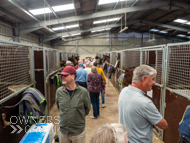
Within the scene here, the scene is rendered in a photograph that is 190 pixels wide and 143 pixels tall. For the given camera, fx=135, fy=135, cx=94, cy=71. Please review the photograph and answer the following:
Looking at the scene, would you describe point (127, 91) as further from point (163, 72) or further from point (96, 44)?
point (96, 44)

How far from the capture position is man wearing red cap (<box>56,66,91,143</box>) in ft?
5.79

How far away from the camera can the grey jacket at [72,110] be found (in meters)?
1.76

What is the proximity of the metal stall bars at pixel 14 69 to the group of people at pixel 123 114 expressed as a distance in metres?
0.74

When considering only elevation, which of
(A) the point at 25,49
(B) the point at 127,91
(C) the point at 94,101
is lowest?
(C) the point at 94,101

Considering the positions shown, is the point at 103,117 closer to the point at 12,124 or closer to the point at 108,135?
the point at 12,124

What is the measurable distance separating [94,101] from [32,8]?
17.6 feet

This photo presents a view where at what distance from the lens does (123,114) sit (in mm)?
1416

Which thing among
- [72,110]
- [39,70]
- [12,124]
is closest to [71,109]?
[72,110]

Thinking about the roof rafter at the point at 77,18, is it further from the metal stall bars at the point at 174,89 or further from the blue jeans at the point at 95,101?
the metal stall bars at the point at 174,89

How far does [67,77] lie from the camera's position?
5.96 feet

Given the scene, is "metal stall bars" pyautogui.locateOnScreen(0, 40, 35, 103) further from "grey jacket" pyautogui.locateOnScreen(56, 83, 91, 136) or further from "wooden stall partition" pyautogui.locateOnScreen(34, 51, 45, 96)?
"wooden stall partition" pyautogui.locateOnScreen(34, 51, 45, 96)

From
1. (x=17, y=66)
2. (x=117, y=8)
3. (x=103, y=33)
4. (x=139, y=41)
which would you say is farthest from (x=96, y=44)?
(x=17, y=66)

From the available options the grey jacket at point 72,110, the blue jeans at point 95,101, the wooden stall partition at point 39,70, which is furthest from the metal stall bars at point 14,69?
the blue jeans at point 95,101

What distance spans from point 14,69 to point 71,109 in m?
1.11
